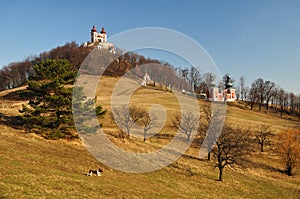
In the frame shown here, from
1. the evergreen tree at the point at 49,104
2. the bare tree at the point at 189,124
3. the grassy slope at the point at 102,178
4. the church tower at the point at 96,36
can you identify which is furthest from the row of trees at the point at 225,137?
the church tower at the point at 96,36

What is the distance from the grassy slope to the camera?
16.1 metres

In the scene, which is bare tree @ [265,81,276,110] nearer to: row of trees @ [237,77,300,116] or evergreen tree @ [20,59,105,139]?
row of trees @ [237,77,300,116]

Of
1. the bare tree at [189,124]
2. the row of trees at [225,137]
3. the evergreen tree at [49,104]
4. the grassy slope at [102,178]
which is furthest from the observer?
the bare tree at [189,124]

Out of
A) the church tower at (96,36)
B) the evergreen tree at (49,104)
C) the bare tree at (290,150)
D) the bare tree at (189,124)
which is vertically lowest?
the bare tree at (290,150)

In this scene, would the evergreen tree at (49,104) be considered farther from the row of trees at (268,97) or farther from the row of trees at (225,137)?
the row of trees at (268,97)

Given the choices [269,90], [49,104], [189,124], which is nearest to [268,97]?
[269,90]

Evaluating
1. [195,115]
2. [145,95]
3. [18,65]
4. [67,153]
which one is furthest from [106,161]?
[18,65]

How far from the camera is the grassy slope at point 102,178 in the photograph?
16.1 m

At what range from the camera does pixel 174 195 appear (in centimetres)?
2152

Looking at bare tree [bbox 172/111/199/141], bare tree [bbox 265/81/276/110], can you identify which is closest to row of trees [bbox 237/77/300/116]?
bare tree [bbox 265/81/276/110]

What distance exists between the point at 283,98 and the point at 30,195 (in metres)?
125

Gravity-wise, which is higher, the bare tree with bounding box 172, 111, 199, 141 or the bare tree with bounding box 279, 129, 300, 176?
the bare tree with bounding box 172, 111, 199, 141

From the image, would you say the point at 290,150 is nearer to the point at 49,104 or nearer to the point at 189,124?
the point at 189,124

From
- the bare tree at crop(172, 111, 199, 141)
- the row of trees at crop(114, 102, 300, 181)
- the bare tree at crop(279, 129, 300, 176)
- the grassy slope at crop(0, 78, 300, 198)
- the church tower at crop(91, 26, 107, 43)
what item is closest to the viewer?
the grassy slope at crop(0, 78, 300, 198)
